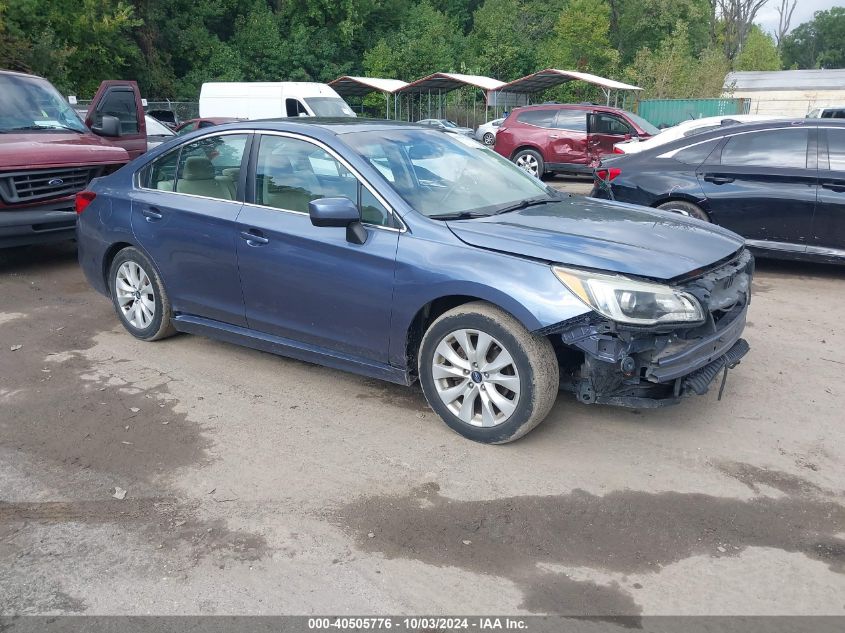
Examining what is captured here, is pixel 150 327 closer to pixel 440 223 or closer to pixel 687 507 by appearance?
pixel 440 223

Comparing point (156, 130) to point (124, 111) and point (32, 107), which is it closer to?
point (124, 111)

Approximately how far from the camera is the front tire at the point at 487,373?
389 cm

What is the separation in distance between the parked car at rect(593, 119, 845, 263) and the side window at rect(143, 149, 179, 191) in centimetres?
493

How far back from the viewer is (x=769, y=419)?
4.48m

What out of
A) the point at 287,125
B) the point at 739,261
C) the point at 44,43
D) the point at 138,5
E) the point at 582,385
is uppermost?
the point at 138,5

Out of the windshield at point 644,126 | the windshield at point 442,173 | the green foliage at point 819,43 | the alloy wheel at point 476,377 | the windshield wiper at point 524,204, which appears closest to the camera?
the alloy wheel at point 476,377

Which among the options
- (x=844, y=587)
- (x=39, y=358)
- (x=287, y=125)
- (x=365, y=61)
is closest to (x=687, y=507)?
(x=844, y=587)

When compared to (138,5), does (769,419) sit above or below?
below

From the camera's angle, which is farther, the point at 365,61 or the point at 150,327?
the point at 365,61

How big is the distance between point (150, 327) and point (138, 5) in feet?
99.5

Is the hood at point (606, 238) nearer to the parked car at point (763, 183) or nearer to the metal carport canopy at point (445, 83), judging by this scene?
the parked car at point (763, 183)

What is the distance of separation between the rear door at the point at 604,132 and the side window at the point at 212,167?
12.6 metres

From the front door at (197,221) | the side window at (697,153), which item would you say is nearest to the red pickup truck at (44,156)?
the front door at (197,221)

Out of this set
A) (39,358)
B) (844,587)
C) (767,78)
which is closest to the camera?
(844,587)
